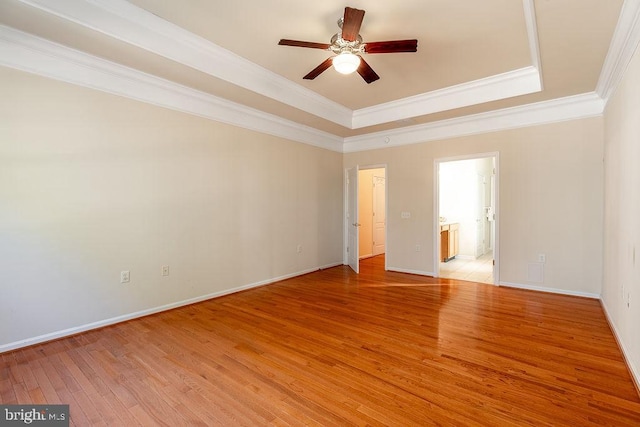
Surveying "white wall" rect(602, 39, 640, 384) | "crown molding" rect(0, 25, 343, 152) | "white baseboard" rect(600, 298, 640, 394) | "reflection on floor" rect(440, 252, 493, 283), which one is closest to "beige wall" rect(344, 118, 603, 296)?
"white wall" rect(602, 39, 640, 384)

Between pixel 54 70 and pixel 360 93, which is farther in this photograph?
pixel 360 93

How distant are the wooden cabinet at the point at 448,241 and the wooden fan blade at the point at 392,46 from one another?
4.62 metres

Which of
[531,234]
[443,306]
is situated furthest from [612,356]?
[531,234]

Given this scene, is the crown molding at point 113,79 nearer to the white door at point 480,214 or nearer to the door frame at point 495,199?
the door frame at point 495,199

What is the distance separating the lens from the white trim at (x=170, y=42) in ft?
7.59

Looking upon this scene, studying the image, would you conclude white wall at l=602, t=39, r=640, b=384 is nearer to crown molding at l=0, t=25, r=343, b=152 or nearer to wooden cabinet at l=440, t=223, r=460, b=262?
wooden cabinet at l=440, t=223, r=460, b=262

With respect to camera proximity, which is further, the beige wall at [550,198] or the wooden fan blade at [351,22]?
the beige wall at [550,198]

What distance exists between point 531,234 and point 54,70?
606cm

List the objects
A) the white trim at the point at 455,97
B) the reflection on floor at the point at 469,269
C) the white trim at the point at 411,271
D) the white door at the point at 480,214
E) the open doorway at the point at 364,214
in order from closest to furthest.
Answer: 1. the white trim at the point at 455,97
2. the reflection on floor at the point at 469,269
3. the white trim at the point at 411,271
4. the open doorway at the point at 364,214
5. the white door at the point at 480,214

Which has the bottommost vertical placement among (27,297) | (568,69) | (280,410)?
(280,410)

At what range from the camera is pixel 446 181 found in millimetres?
7324

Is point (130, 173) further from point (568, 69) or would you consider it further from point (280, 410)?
point (568, 69)

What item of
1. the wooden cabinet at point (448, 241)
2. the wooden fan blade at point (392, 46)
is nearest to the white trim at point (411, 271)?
the wooden cabinet at point (448, 241)

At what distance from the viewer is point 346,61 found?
2576 mm
